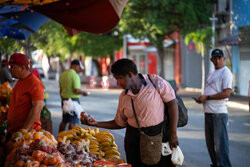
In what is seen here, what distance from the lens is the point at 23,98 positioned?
508 cm

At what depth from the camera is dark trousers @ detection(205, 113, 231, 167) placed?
6.48 m

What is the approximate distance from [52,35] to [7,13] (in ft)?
32.9

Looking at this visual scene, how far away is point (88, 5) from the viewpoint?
7.77 metres

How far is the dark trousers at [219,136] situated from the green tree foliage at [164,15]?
18.1 m

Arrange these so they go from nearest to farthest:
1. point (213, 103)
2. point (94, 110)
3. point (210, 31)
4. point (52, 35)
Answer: point (213, 103) < point (94, 110) < point (52, 35) < point (210, 31)

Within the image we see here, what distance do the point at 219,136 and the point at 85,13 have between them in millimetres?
3446

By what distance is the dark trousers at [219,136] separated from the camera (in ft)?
21.2

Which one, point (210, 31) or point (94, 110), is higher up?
point (210, 31)

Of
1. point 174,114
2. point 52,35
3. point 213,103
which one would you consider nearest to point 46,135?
point 174,114

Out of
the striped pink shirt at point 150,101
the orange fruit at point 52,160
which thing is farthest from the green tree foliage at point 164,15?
the orange fruit at point 52,160

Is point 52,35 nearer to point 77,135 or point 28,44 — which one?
point 28,44

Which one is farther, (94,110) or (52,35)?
(52,35)

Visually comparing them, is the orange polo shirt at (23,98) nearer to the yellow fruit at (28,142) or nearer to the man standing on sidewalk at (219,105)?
the yellow fruit at (28,142)

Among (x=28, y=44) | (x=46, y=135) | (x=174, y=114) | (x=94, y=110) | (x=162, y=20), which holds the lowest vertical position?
(x=94, y=110)
